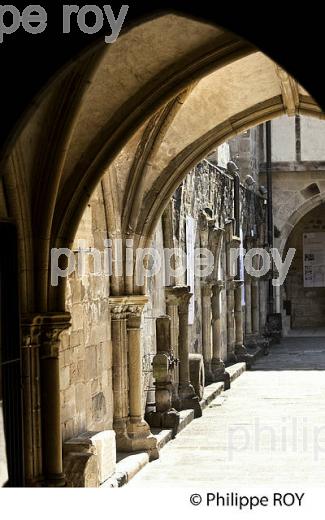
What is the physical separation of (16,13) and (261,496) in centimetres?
285

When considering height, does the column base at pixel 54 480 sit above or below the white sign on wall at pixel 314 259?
below

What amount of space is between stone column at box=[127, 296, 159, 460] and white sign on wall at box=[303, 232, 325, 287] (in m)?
20.8

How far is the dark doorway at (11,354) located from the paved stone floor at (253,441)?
2.12 meters

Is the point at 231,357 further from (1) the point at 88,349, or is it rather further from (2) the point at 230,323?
(1) the point at 88,349

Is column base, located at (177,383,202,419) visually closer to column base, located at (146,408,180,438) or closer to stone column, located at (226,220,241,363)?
column base, located at (146,408,180,438)

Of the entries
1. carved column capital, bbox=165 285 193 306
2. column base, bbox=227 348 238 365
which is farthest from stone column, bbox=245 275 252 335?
carved column capital, bbox=165 285 193 306

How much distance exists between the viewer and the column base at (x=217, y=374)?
16.6 metres

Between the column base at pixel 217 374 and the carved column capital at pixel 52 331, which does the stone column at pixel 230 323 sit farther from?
the carved column capital at pixel 52 331

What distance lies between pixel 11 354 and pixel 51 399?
0.91 metres

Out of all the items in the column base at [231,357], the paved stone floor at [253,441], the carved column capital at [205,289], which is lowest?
the paved stone floor at [253,441]

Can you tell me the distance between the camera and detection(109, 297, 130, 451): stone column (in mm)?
10703

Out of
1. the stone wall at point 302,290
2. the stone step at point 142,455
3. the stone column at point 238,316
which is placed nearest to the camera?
the stone step at point 142,455

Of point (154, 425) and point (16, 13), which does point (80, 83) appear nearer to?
point (16, 13)

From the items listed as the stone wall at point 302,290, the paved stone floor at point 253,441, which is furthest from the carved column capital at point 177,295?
the stone wall at point 302,290
